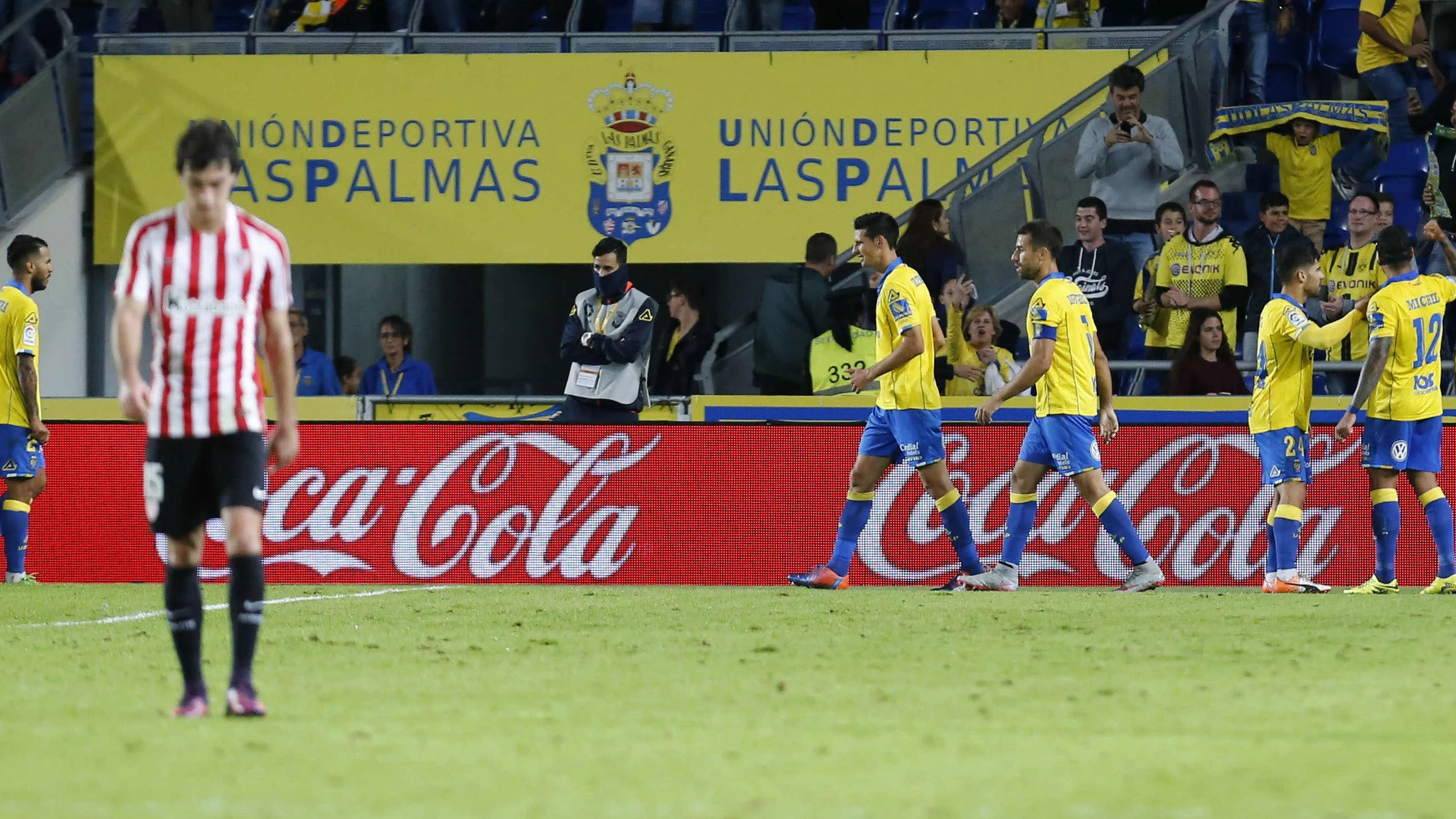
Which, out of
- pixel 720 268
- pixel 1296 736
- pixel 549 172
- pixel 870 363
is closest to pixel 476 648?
pixel 1296 736

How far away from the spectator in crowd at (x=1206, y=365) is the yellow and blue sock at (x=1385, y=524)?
7.12 ft

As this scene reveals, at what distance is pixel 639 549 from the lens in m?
13.4

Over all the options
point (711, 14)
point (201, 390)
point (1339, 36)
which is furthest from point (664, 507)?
point (1339, 36)

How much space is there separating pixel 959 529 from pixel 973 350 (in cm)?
283

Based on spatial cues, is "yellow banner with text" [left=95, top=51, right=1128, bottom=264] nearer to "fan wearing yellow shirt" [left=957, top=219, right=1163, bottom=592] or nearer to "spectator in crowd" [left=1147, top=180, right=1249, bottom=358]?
"spectator in crowd" [left=1147, top=180, right=1249, bottom=358]

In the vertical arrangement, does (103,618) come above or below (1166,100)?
below

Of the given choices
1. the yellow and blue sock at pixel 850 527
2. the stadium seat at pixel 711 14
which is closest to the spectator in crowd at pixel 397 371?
the stadium seat at pixel 711 14

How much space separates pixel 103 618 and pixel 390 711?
15.1ft

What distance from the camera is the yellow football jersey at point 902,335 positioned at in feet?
37.3

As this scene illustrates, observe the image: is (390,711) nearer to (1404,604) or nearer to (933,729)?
(933,729)

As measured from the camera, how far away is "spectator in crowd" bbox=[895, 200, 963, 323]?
573 inches

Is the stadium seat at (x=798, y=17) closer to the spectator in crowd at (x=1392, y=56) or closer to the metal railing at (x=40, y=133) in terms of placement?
the spectator in crowd at (x=1392, y=56)

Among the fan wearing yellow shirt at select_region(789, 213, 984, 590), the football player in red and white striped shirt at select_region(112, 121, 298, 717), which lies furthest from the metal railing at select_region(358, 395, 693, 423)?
the football player in red and white striped shirt at select_region(112, 121, 298, 717)

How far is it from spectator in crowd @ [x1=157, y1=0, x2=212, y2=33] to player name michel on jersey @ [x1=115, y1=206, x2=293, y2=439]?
12.9 m
